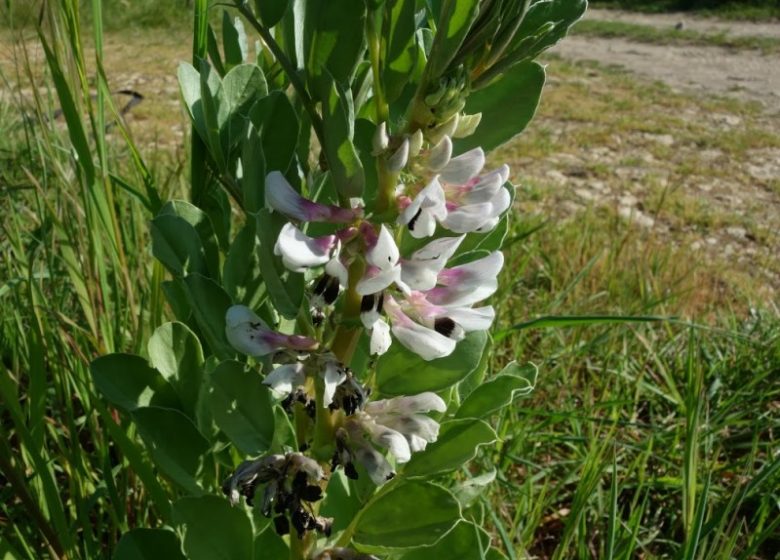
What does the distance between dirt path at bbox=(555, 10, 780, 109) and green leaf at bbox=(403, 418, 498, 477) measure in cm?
584

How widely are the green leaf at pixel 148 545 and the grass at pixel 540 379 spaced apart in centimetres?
8

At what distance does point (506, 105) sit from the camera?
75 centimetres

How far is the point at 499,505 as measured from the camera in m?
1.33

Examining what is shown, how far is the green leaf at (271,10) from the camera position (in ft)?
2.24

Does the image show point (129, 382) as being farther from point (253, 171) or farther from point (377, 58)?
point (377, 58)

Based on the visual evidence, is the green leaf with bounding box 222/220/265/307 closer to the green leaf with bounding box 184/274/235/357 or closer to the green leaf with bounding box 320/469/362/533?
the green leaf with bounding box 184/274/235/357

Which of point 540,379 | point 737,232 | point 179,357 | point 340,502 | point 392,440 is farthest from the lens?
point 737,232

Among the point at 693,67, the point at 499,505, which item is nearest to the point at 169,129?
the point at 499,505

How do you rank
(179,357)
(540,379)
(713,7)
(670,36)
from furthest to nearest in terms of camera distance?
(713,7)
(670,36)
(540,379)
(179,357)

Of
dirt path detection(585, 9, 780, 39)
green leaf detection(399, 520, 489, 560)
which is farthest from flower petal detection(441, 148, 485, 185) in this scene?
dirt path detection(585, 9, 780, 39)

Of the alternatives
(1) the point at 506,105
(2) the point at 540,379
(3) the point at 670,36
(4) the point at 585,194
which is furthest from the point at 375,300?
(3) the point at 670,36

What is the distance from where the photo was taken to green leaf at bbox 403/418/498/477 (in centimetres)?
77

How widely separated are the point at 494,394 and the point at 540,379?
0.89 m

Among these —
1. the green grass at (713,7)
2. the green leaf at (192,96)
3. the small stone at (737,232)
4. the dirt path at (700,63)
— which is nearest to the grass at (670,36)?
A: the dirt path at (700,63)
